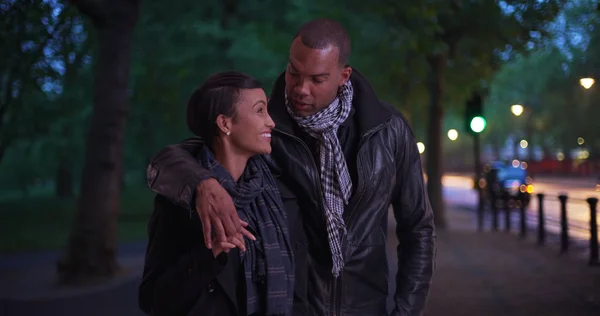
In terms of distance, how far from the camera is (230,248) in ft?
7.21

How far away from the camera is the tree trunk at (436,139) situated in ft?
63.2

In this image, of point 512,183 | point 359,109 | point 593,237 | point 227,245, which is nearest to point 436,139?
point 593,237

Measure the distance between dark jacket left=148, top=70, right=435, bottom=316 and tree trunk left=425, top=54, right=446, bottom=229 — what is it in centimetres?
1633

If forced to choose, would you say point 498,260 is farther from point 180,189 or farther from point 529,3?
point 180,189

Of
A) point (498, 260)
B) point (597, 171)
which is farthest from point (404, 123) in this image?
point (597, 171)

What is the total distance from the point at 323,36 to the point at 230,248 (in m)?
0.79

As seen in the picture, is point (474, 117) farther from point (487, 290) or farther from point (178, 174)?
point (178, 174)

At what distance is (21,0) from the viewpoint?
12.6 m

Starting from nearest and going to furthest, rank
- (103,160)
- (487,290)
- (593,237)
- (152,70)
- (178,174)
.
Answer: (178,174)
(487,290)
(103,160)
(593,237)
(152,70)

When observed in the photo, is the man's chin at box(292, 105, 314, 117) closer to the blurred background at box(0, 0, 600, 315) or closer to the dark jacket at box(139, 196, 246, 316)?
the dark jacket at box(139, 196, 246, 316)

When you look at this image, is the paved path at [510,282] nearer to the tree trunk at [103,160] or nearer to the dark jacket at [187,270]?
the tree trunk at [103,160]

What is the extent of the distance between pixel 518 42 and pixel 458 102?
4025 millimetres

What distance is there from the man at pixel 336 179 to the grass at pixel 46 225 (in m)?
16.5

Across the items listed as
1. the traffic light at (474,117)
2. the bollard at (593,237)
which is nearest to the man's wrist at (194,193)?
the bollard at (593,237)
